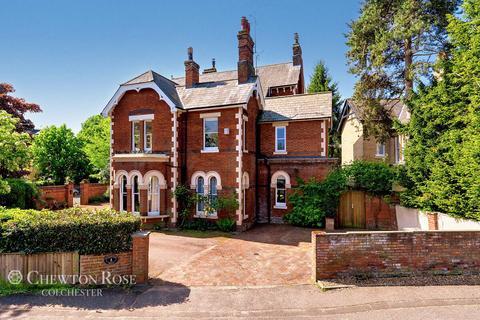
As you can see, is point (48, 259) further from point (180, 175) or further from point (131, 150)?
point (131, 150)

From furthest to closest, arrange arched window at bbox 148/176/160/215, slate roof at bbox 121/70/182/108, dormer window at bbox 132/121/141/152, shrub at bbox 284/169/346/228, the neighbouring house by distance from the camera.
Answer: the neighbouring house, dormer window at bbox 132/121/141/152, slate roof at bbox 121/70/182/108, arched window at bbox 148/176/160/215, shrub at bbox 284/169/346/228

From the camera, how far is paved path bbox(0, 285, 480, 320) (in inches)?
256

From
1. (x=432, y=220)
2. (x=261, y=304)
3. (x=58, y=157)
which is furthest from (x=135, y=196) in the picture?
(x=58, y=157)

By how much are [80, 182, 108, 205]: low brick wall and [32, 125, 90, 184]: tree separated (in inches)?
281

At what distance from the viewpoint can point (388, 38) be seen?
17125mm

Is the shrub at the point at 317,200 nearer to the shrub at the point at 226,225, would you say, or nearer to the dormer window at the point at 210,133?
the shrub at the point at 226,225

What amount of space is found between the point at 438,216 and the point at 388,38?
11.6m

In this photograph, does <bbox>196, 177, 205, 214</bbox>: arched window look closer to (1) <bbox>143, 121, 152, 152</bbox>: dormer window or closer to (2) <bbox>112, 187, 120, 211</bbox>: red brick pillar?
(1) <bbox>143, 121, 152, 152</bbox>: dormer window

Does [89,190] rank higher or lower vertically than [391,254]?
higher

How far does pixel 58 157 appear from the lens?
3316 cm

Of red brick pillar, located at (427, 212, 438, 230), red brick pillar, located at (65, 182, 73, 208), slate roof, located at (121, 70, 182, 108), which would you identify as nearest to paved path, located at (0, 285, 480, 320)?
red brick pillar, located at (427, 212, 438, 230)

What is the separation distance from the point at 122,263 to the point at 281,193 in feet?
40.0

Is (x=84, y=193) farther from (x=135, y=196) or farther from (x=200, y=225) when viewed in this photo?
(x=200, y=225)

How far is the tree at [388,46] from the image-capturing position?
645 inches
